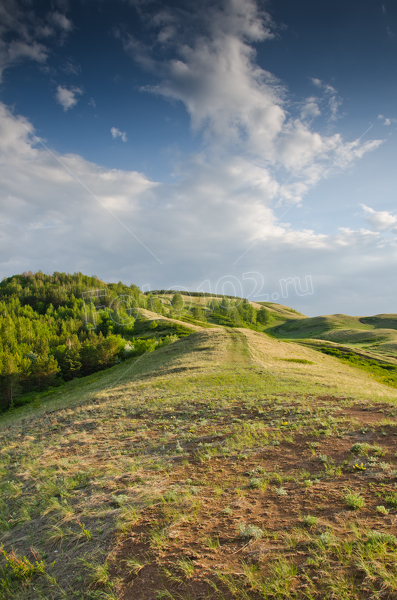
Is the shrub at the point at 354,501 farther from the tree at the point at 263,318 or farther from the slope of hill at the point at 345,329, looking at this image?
the tree at the point at 263,318

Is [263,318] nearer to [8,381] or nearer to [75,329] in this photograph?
[75,329]

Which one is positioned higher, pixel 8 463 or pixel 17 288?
pixel 17 288

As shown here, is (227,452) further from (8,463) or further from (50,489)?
(8,463)

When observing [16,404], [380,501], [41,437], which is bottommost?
[16,404]

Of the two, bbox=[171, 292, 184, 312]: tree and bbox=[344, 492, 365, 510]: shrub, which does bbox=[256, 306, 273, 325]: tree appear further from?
bbox=[344, 492, 365, 510]: shrub

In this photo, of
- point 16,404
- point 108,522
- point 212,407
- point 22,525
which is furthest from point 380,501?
point 16,404

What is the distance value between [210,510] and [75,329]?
126970mm

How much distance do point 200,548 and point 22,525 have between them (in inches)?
199

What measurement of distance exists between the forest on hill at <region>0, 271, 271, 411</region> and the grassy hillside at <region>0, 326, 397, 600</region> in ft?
200

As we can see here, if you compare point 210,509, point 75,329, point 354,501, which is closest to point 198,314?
point 75,329

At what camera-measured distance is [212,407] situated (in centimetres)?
1634

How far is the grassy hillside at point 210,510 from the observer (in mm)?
4312

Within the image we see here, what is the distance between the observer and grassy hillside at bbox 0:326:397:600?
4.31 m

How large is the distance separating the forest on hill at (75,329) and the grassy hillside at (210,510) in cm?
6103
